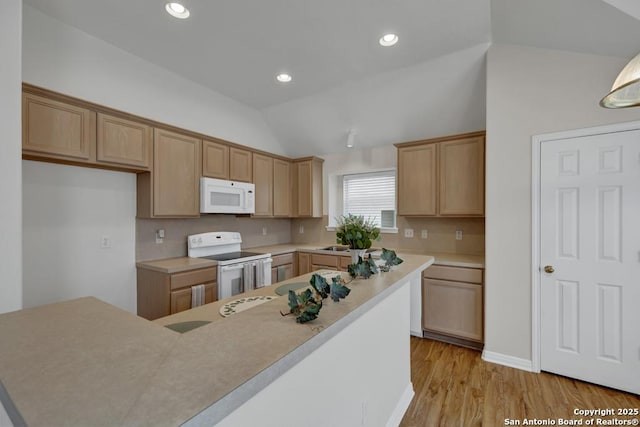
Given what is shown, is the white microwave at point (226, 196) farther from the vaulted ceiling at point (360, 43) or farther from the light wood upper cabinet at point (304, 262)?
the vaulted ceiling at point (360, 43)

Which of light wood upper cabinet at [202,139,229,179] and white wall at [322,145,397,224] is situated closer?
light wood upper cabinet at [202,139,229,179]

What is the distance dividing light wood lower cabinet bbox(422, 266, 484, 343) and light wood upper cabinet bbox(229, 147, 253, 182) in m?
2.56

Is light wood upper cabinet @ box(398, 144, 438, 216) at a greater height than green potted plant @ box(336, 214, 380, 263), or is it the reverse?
light wood upper cabinet @ box(398, 144, 438, 216)

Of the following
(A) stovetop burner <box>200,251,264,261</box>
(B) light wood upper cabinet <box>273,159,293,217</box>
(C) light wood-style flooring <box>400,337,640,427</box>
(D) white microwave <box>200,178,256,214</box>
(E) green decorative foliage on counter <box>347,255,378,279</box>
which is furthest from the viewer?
(B) light wood upper cabinet <box>273,159,293,217</box>

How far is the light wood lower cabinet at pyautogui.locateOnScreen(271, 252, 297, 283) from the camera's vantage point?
3844 millimetres

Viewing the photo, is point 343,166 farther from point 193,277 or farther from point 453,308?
point 193,277

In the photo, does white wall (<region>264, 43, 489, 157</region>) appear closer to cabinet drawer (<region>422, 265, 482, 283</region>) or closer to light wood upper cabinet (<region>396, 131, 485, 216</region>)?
light wood upper cabinet (<region>396, 131, 485, 216</region>)

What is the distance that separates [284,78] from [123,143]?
5.86 feet

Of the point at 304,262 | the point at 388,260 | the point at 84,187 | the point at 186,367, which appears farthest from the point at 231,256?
the point at 186,367

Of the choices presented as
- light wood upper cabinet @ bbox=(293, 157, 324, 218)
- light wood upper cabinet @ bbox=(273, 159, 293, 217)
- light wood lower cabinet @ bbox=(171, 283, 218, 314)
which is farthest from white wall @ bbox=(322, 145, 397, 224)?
light wood lower cabinet @ bbox=(171, 283, 218, 314)

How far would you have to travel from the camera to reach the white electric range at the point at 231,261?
3.06m

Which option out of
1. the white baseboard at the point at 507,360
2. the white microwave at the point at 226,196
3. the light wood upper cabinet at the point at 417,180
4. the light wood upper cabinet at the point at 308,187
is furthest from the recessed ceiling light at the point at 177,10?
the white baseboard at the point at 507,360

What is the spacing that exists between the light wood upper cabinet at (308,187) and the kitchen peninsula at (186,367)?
319 centimetres

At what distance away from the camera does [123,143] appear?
2582 mm
